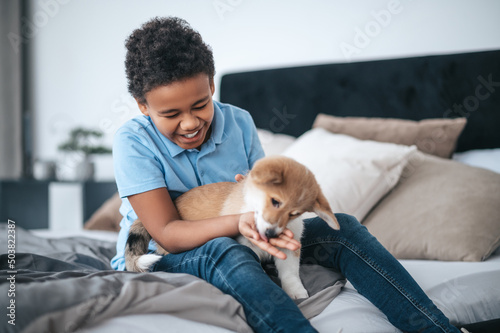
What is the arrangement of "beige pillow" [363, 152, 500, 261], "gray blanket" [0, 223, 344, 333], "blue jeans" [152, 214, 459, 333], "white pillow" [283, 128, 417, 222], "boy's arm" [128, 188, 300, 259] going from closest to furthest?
"gray blanket" [0, 223, 344, 333]
"blue jeans" [152, 214, 459, 333]
"boy's arm" [128, 188, 300, 259]
"beige pillow" [363, 152, 500, 261]
"white pillow" [283, 128, 417, 222]

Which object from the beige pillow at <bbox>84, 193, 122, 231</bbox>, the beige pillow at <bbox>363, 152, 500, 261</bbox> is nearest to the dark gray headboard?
the beige pillow at <bbox>363, 152, 500, 261</bbox>

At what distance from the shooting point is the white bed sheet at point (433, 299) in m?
0.94

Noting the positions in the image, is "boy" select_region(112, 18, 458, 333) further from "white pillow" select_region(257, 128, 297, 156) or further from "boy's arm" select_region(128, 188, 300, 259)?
"white pillow" select_region(257, 128, 297, 156)

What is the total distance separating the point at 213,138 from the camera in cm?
147

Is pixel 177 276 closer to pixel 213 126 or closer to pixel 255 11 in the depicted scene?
pixel 213 126

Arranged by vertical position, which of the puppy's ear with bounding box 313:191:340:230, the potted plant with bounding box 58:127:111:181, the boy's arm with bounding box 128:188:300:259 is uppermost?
the puppy's ear with bounding box 313:191:340:230

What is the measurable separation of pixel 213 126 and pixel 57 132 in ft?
11.8

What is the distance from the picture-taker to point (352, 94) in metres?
2.68

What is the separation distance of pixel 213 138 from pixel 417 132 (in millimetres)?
1290

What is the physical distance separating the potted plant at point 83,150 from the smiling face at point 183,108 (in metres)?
2.60

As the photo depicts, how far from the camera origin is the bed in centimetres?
95

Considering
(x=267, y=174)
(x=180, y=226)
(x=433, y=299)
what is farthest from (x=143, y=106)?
(x=433, y=299)

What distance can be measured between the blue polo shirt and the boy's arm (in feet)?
0.16

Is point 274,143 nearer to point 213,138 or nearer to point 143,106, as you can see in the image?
point 213,138
